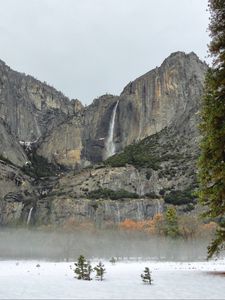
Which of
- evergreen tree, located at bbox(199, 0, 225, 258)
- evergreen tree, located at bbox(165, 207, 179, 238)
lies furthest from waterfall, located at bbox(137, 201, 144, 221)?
evergreen tree, located at bbox(199, 0, 225, 258)

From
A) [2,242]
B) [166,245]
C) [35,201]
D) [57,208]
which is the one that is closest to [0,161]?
[35,201]

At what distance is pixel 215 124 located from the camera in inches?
837

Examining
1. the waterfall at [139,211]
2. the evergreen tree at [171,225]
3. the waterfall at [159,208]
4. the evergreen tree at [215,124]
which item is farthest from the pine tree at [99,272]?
the waterfall at [159,208]

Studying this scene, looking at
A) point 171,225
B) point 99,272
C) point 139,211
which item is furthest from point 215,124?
point 139,211

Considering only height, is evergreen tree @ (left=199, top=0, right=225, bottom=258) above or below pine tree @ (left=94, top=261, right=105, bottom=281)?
above

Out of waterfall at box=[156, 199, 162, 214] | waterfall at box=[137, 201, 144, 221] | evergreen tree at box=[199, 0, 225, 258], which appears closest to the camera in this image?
evergreen tree at box=[199, 0, 225, 258]

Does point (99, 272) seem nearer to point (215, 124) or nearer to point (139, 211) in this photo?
point (215, 124)

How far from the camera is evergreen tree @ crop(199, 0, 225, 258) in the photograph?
69.9 ft

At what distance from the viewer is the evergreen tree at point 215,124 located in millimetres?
21312

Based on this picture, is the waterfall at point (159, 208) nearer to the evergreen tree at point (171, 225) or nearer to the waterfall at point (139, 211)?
the waterfall at point (139, 211)

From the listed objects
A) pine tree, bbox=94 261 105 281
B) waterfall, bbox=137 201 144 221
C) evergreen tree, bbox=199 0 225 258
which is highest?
waterfall, bbox=137 201 144 221

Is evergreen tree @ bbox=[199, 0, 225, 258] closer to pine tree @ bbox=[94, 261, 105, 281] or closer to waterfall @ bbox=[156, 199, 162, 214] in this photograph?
pine tree @ bbox=[94, 261, 105, 281]

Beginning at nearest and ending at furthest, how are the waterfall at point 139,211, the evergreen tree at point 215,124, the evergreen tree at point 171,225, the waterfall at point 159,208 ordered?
the evergreen tree at point 215,124
the evergreen tree at point 171,225
the waterfall at point 139,211
the waterfall at point 159,208

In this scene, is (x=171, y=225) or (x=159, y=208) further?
(x=159, y=208)
